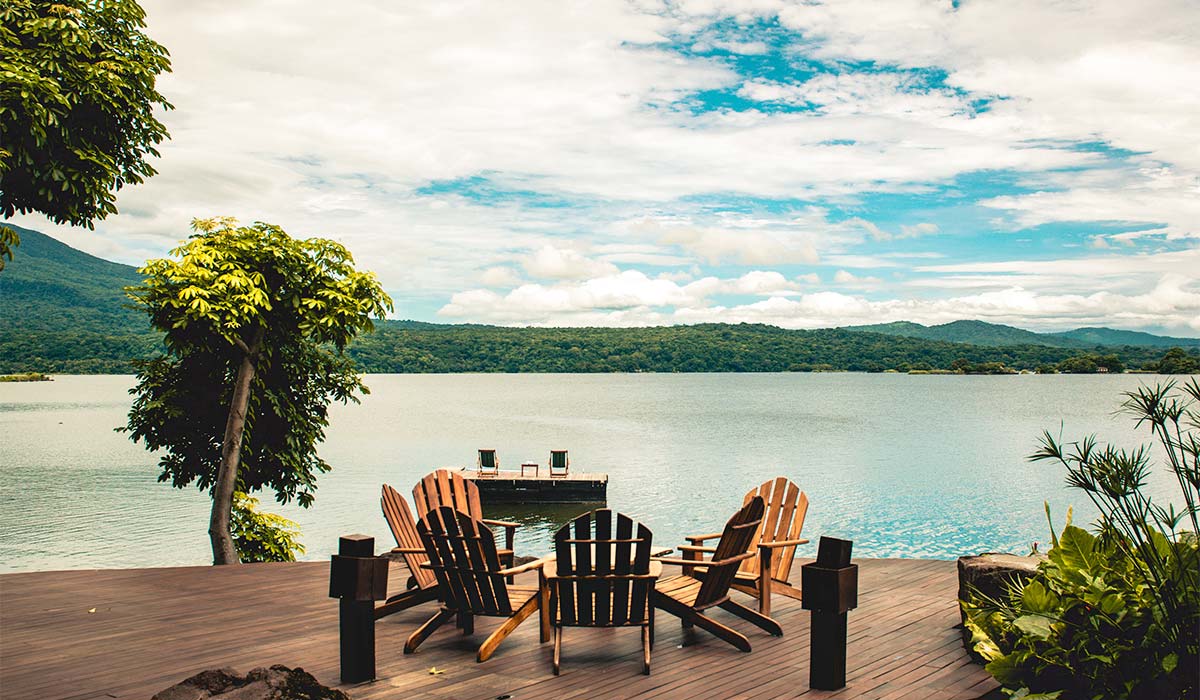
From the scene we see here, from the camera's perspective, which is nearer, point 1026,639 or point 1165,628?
point 1165,628

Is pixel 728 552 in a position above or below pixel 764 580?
above

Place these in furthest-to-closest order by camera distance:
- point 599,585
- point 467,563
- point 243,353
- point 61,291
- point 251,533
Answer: point 61,291 → point 251,533 → point 243,353 → point 467,563 → point 599,585

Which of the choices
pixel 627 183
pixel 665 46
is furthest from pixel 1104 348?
pixel 665 46

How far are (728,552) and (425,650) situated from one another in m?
1.87

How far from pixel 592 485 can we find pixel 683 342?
92926 mm

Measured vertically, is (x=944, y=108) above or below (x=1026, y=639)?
above

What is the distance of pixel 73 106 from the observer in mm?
6668

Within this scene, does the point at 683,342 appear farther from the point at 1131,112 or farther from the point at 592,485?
the point at 1131,112

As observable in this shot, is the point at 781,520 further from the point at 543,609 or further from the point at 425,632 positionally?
the point at 425,632

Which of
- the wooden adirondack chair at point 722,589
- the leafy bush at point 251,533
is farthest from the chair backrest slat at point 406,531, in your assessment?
the leafy bush at point 251,533

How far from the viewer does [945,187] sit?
6881 centimetres

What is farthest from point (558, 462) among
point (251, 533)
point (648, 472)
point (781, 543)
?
point (781, 543)

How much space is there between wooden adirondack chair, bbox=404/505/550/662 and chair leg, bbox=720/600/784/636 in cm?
116

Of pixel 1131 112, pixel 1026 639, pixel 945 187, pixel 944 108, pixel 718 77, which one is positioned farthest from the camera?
pixel 945 187
